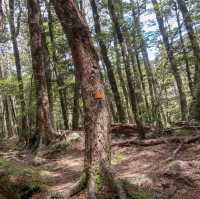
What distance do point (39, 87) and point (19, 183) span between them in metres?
5.83

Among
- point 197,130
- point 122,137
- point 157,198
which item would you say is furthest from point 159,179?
point 122,137

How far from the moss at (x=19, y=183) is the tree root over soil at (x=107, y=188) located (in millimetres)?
1553

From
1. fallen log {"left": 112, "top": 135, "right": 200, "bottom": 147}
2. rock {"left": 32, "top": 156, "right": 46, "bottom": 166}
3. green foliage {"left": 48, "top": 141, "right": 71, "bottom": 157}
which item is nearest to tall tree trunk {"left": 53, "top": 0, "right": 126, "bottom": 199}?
fallen log {"left": 112, "top": 135, "right": 200, "bottom": 147}

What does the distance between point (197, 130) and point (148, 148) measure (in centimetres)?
184

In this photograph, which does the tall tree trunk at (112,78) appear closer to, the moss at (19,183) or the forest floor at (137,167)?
the forest floor at (137,167)

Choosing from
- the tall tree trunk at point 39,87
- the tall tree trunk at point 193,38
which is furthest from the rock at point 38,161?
the tall tree trunk at point 193,38

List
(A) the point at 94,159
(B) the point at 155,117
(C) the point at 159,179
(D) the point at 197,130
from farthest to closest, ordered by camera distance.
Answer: (B) the point at 155,117
(D) the point at 197,130
(C) the point at 159,179
(A) the point at 94,159

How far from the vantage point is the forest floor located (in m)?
5.34

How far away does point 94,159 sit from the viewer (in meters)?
4.86

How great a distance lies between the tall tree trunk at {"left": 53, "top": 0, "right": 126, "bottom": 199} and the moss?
182 cm

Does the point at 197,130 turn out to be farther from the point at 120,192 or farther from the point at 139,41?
the point at 139,41

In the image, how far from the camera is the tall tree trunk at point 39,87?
1122cm

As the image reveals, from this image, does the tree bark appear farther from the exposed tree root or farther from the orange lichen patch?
the exposed tree root

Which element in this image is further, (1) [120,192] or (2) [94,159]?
(2) [94,159]
